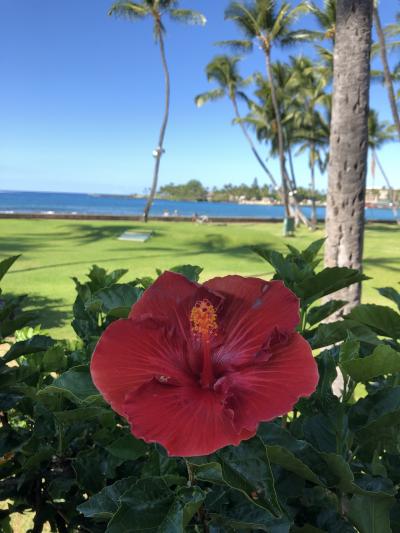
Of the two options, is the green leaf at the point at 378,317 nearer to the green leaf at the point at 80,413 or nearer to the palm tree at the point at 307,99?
the green leaf at the point at 80,413

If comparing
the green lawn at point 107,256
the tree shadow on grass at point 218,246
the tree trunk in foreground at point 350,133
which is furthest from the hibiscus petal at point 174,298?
the tree shadow on grass at point 218,246

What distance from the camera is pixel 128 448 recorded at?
75 cm

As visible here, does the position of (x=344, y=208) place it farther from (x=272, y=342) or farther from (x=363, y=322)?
(x=272, y=342)

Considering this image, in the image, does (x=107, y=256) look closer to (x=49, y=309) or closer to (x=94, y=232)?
(x=49, y=309)

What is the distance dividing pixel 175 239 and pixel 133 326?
48.9 ft

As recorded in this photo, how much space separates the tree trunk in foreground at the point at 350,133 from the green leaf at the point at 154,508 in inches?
121

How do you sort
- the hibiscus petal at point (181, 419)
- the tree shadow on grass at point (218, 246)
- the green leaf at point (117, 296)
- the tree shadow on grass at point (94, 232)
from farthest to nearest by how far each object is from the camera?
the tree shadow on grass at point (94, 232), the tree shadow on grass at point (218, 246), the green leaf at point (117, 296), the hibiscus petal at point (181, 419)

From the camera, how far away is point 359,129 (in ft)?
11.5

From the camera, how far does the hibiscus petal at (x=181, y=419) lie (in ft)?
1.62

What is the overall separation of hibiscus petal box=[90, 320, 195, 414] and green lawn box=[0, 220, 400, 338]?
13.3ft

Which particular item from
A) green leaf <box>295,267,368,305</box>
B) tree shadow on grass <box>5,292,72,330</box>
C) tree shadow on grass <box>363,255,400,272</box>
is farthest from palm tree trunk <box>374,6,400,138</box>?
green leaf <box>295,267,368,305</box>

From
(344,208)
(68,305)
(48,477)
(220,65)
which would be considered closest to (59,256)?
(68,305)

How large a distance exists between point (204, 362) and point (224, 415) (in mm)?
104

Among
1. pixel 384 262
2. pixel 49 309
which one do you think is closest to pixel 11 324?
pixel 49 309
